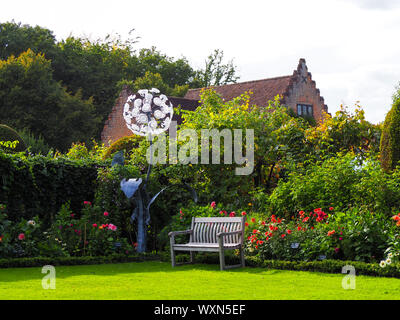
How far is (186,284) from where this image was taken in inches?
326

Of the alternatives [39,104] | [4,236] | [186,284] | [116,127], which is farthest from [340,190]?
[39,104]

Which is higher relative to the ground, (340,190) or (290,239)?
(340,190)

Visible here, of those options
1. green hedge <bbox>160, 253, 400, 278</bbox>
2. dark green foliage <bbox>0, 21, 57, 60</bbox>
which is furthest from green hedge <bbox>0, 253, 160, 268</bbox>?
dark green foliage <bbox>0, 21, 57, 60</bbox>

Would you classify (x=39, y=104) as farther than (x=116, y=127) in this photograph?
Yes

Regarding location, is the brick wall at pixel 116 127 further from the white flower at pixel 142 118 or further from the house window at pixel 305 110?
the white flower at pixel 142 118

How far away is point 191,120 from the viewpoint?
52.4 feet

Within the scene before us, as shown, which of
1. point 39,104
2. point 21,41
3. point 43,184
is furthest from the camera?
point 21,41

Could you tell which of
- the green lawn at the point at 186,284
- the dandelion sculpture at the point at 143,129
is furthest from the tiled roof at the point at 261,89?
the green lawn at the point at 186,284

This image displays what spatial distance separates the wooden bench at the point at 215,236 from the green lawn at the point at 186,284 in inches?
14.6

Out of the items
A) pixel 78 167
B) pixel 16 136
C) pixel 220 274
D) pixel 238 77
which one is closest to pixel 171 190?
pixel 78 167

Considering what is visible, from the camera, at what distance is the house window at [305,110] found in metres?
34.3

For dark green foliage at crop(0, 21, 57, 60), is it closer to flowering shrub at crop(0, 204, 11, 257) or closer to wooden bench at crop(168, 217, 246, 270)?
flowering shrub at crop(0, 204, 11, 257)

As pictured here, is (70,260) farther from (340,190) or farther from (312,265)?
(340,190)

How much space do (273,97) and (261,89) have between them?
1.55 metres
